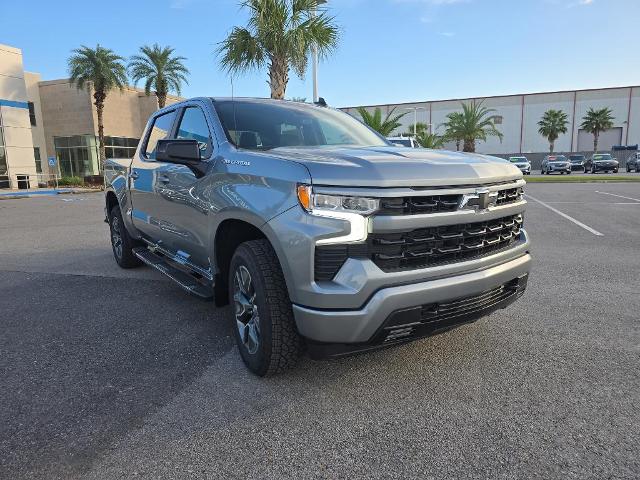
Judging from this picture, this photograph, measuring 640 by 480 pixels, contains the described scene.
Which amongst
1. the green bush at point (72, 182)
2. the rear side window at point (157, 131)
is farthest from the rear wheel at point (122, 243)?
the green bush at point (72, 182)

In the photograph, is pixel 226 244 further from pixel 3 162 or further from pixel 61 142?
pixel 61 142

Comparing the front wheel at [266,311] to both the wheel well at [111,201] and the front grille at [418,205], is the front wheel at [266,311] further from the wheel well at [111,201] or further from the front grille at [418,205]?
the wheel well at [111,201]

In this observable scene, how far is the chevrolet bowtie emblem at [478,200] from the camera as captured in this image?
2.70m

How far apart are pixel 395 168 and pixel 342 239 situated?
482 mm

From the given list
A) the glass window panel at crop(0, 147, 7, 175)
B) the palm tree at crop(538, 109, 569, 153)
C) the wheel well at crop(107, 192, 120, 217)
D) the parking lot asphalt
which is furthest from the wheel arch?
the palm tree at crop(538, 109, 569, 153)

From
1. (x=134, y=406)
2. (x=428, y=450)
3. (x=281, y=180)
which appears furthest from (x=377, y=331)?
(x=134, y=406)

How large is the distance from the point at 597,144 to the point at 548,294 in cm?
7333

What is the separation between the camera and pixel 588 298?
4516 mm

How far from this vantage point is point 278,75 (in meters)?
14.3

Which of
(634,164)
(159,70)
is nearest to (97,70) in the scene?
(159,70)

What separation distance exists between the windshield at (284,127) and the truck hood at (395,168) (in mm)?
491

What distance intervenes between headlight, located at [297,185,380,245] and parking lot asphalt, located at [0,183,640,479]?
0.96 meters

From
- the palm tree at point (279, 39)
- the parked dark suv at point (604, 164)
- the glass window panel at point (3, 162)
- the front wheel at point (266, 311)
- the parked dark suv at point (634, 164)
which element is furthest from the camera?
the parked dark suv at point (634, 164)

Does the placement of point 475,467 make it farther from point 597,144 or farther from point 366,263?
point 597,144
